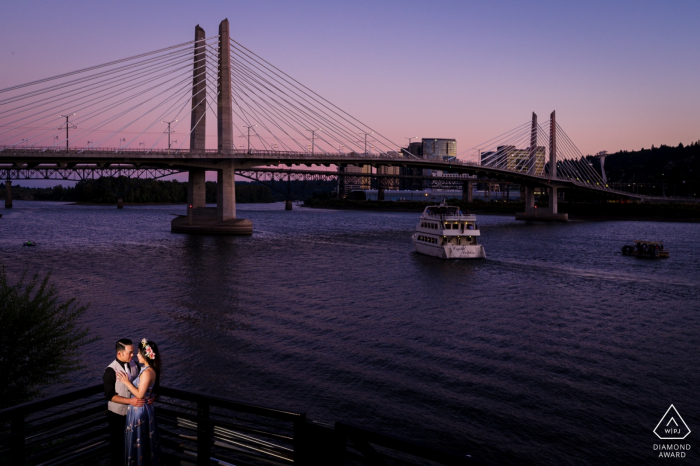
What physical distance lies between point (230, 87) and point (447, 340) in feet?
194

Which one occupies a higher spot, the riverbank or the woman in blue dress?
the riverbank

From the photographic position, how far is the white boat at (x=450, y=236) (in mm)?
48562

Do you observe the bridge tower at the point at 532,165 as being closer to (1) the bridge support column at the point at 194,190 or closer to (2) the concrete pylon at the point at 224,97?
(2) the concrete pylon at the point at 224,97

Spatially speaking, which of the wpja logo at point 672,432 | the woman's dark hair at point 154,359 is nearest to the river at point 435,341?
Result: the wpja logo at point 672,432

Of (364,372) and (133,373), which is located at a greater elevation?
(133,373)

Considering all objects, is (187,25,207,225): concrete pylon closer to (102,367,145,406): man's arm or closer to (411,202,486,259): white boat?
(411,202,486,259): white boat

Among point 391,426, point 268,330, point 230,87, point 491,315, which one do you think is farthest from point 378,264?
point 230,87

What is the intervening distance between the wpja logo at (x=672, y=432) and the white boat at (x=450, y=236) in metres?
33.8

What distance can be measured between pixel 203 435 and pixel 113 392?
1122 millimetres

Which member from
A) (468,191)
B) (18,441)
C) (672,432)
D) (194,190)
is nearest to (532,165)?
(468,191)

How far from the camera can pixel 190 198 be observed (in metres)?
75.5

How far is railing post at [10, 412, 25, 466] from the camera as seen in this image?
5.67 meters

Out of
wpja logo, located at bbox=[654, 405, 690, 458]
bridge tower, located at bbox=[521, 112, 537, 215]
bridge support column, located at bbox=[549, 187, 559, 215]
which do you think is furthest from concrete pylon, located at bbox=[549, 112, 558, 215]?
wpja logo, located at bbox=[654, 405, 690, 458]

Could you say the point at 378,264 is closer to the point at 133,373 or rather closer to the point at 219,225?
the point at 219,225
